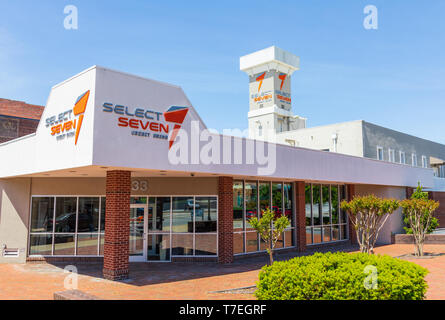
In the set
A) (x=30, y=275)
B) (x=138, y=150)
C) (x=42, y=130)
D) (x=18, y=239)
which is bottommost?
(x=30, y=275)

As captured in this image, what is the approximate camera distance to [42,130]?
12516 millimetres

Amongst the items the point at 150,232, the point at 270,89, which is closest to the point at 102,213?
the point at 150,232

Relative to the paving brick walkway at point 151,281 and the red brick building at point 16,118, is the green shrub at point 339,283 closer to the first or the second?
the paving brick walkway at point 151,281

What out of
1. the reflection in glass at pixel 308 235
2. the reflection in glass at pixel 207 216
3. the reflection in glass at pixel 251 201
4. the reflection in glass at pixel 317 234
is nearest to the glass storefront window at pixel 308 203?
the reflection in glass at pixel 308 235

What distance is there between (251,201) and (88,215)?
7.74 metres

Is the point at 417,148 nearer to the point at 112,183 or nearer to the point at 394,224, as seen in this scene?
the point at 394,224

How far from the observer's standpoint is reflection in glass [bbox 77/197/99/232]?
15898 millimetres

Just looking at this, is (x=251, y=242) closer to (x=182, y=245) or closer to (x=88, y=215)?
(x=182, y=245)

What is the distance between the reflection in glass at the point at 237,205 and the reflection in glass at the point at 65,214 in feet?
24.1

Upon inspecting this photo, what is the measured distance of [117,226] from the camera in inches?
458

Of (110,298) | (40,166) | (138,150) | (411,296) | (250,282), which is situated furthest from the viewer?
(40,166)

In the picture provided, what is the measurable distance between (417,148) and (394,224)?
1286cm

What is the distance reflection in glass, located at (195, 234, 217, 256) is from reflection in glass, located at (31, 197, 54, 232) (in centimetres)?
674

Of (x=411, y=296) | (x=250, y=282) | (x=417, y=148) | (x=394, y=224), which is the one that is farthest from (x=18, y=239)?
(x=417, y=148)
